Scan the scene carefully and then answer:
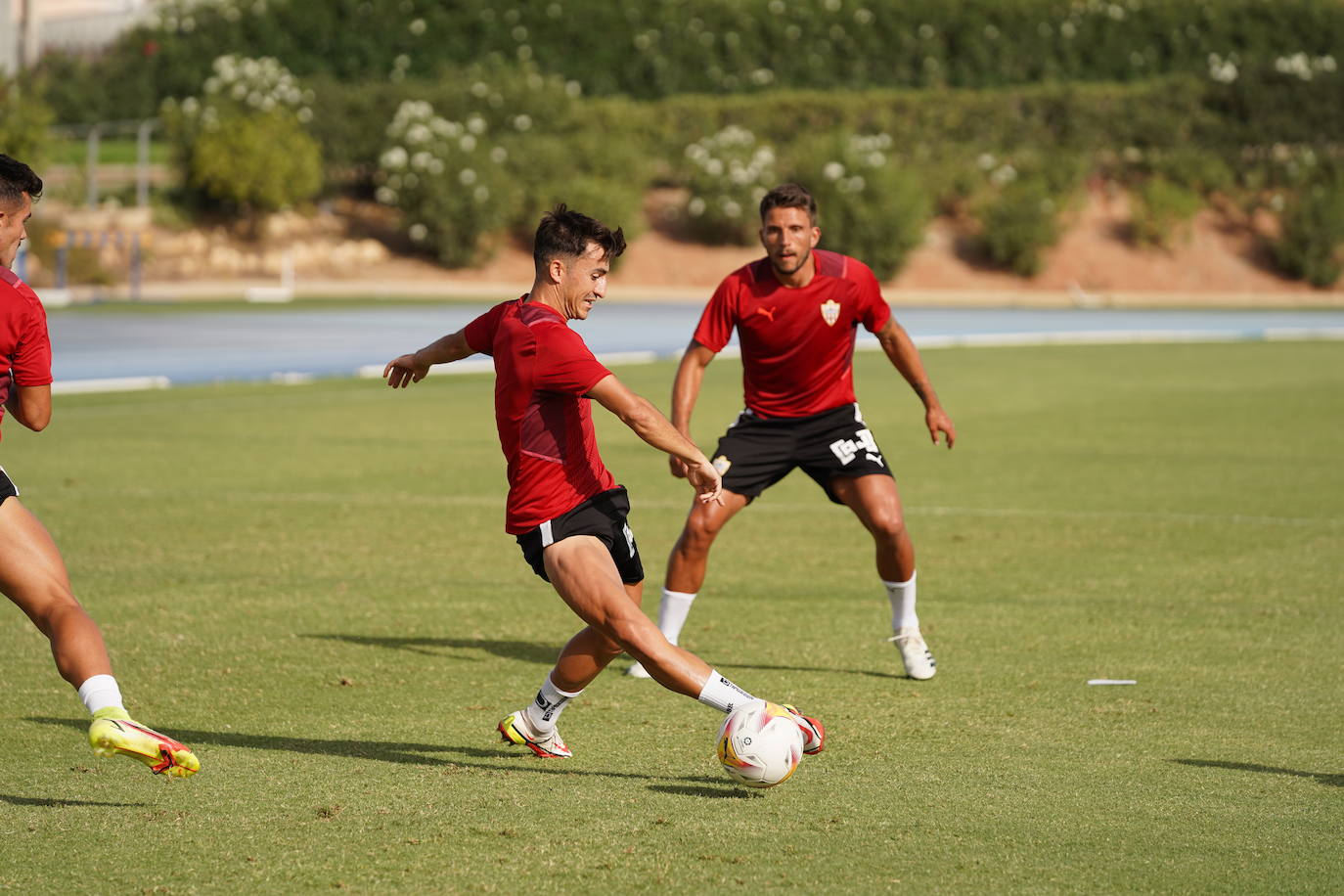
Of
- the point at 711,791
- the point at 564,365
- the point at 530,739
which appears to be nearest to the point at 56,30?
the point at 530,739

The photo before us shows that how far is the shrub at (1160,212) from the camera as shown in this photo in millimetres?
53250

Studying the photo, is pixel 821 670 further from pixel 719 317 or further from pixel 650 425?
pixel 650 425

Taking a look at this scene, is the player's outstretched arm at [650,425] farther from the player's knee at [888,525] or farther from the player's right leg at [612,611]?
the player's knee at [888,525]

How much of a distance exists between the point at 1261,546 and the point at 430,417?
10.2 meters

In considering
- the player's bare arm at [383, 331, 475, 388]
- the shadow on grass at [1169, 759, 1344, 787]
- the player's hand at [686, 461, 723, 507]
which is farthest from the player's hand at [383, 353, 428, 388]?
the shadow on grass at [1169, 759, 1344, 787]

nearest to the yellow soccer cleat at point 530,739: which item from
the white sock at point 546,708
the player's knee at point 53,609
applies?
the white sock at point 546,708

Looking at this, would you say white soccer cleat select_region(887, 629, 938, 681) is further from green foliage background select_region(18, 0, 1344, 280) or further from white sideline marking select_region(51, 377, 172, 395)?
green foliage background select_region(18, 0, 1344, 280)

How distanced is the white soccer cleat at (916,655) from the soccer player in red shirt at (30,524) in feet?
11.8

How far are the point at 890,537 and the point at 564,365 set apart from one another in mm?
2745

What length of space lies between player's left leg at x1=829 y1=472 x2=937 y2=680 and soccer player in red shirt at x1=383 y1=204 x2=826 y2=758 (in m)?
2.11

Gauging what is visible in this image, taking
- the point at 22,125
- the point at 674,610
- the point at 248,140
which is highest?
the point at 674,610

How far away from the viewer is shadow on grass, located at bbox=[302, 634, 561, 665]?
8.56m

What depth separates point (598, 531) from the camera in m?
6.24

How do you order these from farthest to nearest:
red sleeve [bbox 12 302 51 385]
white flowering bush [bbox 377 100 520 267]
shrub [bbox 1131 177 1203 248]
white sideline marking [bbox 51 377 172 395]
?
1. shrub [bbox 1131 177 1203 248]
2. white flowering bush [bbox 377 100 520 267]
3. white sideline marking [bbox 51 377 172 395]
4. red sleeve [bbox 12 302 51 385]
